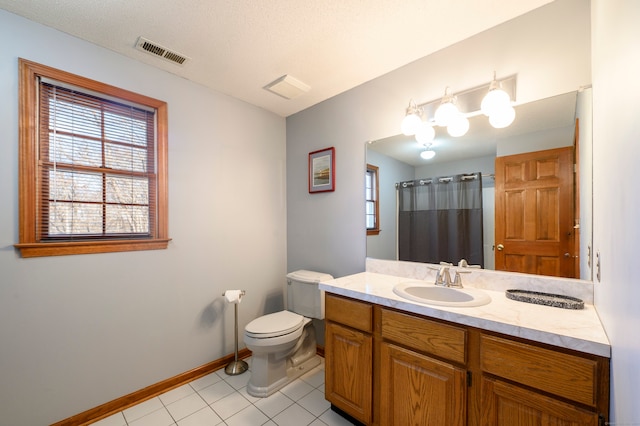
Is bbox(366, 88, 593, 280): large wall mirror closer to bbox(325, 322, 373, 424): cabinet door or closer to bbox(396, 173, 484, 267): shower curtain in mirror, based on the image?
bbox(396, 173, 484, 267): shower curtain in mirror

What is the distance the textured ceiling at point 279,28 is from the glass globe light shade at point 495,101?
0.46 m

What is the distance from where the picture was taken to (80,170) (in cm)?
172

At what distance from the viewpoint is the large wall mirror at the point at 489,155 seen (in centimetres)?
131

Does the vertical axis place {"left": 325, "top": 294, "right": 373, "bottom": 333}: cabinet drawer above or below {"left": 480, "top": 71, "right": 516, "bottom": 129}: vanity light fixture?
below

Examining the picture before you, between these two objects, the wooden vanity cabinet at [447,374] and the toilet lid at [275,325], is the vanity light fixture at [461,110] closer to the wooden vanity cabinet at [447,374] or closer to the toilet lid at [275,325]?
the wooden vanity cabinet at [447,374]

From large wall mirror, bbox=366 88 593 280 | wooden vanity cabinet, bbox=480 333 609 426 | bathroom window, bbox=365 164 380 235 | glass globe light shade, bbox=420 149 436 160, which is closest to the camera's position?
wooden vanity cabinet, bbox=480 333 609 426

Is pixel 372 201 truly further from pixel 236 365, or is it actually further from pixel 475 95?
pixel 236 365

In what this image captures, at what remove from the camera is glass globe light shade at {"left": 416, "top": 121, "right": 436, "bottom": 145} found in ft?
5.97

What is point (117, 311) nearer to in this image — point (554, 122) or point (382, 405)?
point (382, 405)

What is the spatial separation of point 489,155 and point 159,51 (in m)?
2.32

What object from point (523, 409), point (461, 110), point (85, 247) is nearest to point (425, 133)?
point (461, 110)

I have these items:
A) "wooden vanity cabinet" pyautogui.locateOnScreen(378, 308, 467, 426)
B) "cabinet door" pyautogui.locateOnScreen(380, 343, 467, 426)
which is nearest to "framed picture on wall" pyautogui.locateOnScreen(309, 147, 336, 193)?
"wooden vanity cabinet" pyautogui.locateOnScreen(378, 308, 467, 426)

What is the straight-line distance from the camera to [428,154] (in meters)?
1.87

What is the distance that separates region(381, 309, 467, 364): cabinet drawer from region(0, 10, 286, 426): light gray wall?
1590mm
